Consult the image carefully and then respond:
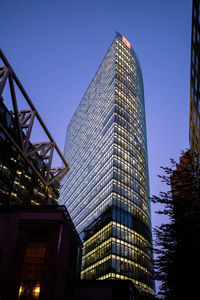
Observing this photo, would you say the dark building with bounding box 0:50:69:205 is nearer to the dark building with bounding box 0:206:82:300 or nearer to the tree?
the dark building with bounding box 0:206:82:300

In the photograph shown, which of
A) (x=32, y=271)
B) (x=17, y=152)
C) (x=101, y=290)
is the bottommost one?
(x=101, y=290)

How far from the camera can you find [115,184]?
60.1 m

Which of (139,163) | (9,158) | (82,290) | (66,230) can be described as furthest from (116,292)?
(139,163)

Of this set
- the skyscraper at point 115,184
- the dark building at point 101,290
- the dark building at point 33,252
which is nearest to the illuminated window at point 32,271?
the dark building at point 33,252

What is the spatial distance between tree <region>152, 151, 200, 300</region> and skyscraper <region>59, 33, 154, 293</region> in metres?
32.6

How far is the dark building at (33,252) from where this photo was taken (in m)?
18.2

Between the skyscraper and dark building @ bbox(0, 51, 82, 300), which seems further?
the skyscraper

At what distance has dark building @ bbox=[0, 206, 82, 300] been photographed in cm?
1820

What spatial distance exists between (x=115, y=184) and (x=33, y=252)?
4150 centimetres

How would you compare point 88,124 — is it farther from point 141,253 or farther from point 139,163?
point 141,253

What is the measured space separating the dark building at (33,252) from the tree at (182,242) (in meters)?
8.58

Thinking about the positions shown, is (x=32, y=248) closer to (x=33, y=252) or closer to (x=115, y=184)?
(x=33, y=252)

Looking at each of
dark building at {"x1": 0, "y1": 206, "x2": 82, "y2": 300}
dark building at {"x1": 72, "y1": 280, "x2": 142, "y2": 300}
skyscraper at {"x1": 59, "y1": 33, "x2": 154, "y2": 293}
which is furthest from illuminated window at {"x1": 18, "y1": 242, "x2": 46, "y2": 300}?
skyscraper at {"x1": 59, "y1": 33, "x2": 154, "y2": 293}

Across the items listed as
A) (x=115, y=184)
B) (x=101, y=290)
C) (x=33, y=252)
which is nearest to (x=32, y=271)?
(x=33, y=252)
